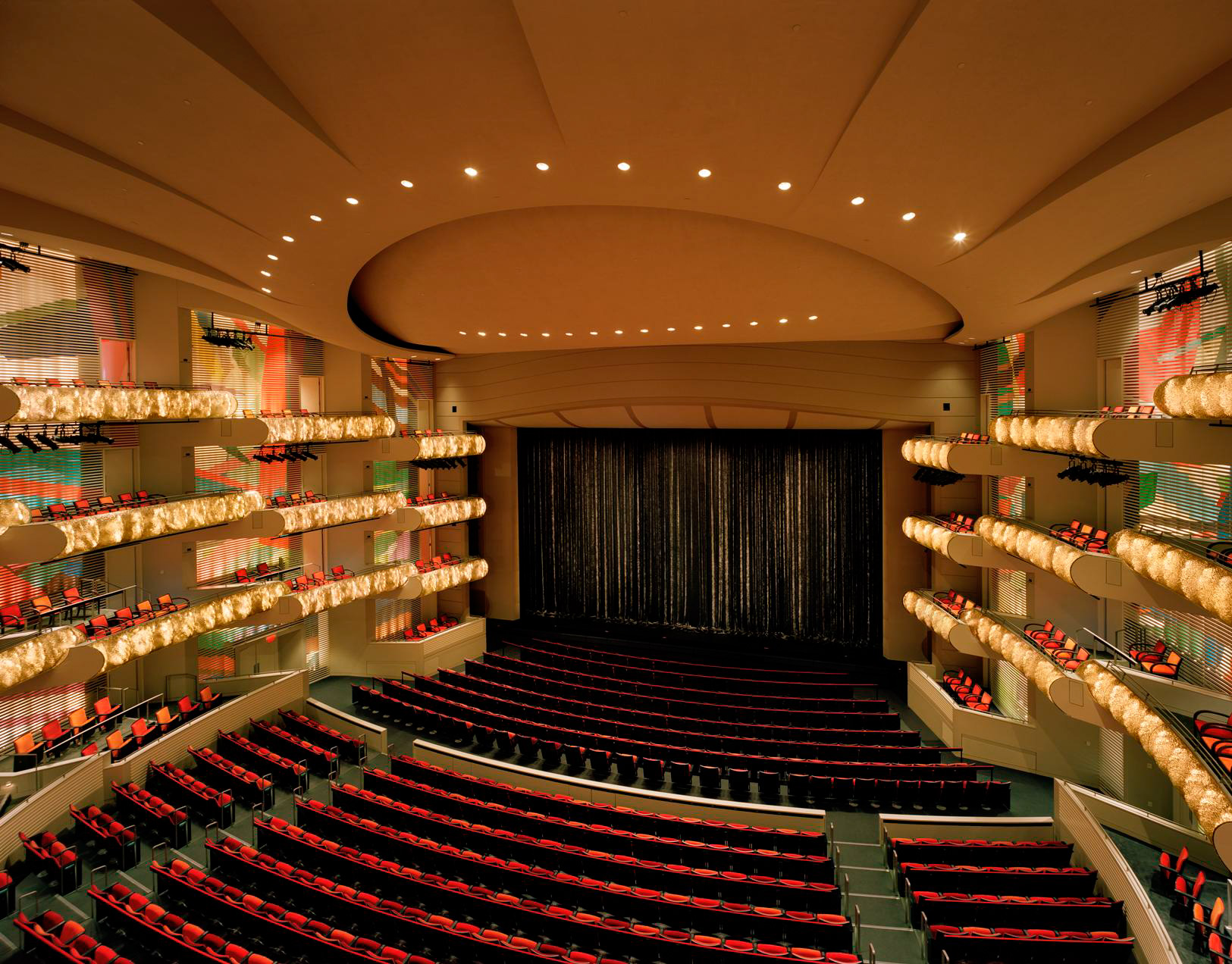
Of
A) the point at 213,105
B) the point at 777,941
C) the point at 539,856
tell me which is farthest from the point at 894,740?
the point at 213,105

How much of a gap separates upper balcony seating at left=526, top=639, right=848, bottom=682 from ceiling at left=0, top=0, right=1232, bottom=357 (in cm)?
1141

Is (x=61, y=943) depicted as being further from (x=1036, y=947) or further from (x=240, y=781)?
(x=1036, y=947)

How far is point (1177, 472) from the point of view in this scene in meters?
10.9

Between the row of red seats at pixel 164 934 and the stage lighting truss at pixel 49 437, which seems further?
the stage lighting truss at pixel 49 437

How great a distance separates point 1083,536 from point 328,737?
14.9 meters

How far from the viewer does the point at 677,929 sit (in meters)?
8.89

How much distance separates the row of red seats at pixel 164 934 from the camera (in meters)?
7.89

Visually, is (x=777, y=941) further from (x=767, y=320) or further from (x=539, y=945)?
(x=767, y=320)

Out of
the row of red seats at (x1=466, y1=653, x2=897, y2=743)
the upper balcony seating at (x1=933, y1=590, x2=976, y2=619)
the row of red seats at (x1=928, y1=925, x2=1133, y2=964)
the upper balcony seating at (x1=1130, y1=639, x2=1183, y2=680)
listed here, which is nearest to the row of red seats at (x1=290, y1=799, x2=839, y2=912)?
the row of red seats at (x1=928, y1=925, x2=1133, y2=964)

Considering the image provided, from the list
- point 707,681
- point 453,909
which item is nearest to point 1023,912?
point 453,909

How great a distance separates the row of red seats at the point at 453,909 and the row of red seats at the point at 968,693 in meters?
8.44

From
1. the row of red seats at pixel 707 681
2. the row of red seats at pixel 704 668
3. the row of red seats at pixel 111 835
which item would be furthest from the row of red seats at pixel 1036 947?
the row of red seats at pixel 111 835

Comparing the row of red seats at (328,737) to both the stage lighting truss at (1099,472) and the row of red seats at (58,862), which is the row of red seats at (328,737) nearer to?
the row of red seats at (58,862)

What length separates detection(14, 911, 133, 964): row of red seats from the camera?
7.75 meters
